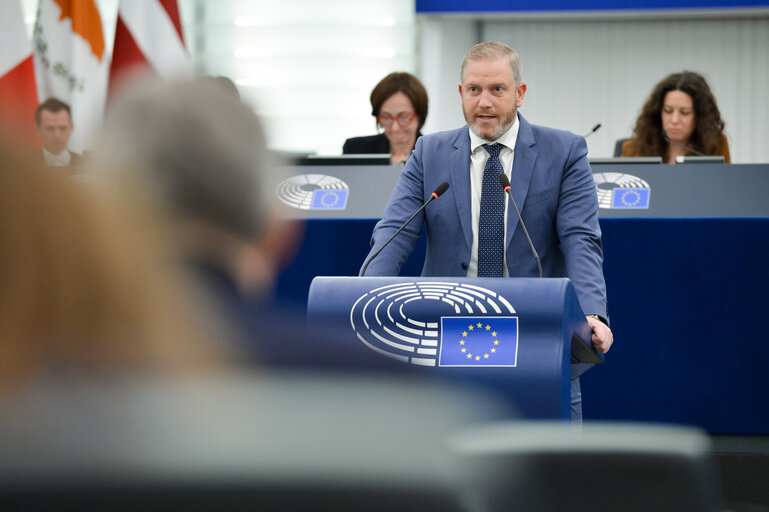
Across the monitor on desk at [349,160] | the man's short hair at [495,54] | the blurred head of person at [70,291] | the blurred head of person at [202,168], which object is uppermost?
the man's short hair at [495,54]

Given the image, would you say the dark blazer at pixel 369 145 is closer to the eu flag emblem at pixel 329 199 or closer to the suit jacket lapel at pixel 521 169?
the eu flag emblem at pixel 329 199

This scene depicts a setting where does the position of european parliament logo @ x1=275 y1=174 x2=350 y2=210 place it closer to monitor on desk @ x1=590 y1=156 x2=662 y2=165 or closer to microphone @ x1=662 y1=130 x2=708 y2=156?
monitor on desk @ x1=590 y1=156 x2=662 y2=165

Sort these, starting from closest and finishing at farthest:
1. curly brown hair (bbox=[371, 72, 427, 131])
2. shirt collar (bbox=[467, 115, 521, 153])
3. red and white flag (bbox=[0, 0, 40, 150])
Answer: shirt collar (bbox=[467, 115, 521, 153]) → curly brown hair (bbox=[371, 72, 427, 131]) → red and white flag (bbox=[0, 0, 40, 150])

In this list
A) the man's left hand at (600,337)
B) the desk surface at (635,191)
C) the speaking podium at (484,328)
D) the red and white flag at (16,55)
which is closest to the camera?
the speaking podium at (484,328)

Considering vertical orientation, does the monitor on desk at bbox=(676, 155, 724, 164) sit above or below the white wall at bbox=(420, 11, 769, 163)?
below

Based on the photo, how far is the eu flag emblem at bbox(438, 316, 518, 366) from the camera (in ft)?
5.66

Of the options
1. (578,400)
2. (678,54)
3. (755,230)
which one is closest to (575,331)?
(578,400)

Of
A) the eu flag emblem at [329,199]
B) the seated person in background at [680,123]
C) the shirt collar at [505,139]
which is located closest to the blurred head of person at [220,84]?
the shirt collar at [505,139]

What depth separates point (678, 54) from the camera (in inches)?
299

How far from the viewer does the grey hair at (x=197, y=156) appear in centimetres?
58

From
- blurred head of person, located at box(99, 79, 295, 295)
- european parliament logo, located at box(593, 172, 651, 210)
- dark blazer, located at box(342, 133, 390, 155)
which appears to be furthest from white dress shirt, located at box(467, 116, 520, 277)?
blurred head of person, located at box(99, 79, 295, 295)

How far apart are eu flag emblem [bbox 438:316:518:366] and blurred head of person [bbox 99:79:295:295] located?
113cm

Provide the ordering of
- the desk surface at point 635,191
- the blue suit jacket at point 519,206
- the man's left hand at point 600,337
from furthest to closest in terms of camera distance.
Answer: the desk surface at point 635,191
the blue suit jacket at point 519,206
the man's left hand at point 600,337

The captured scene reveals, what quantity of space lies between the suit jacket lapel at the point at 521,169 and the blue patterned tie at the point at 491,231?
2cm
